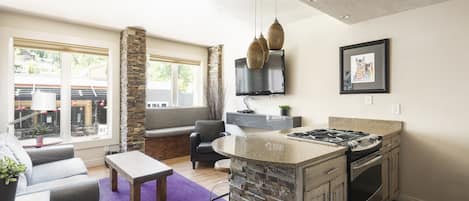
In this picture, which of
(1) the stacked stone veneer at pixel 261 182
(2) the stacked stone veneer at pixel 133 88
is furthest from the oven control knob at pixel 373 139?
(2) the stacked stone veneer at pixel 133 88

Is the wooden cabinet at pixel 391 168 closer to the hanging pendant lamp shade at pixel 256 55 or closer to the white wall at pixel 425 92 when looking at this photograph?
the white wall at pixel 425 92

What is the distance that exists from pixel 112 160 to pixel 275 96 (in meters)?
2.79

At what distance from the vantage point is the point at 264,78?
4.24 metres

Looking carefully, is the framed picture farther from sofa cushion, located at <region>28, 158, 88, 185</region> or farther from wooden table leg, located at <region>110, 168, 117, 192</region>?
sofa cushion, located at <region>28, 158, 88, 185</region>

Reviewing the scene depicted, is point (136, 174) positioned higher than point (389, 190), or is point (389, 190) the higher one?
point (136, 174)

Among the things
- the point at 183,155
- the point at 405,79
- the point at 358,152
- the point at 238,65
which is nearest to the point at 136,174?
the point at 358,152

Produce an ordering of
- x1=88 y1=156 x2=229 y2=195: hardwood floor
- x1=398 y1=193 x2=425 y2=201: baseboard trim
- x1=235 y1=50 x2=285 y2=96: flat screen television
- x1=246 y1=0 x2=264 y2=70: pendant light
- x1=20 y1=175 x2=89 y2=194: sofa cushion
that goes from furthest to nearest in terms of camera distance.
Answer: x1=235 y1=50 x2=285 y2=96: flat screen television
x1=88 y1=156 x2=229 y2=195: hardwood floor
x1=398 y1=193 x2=425 y2=201: baseboard trim
x1=20 y1=175 x2=89 y2=194: sofa cushion
x1=246 y1=0 x2=264 y2=70: pendant light

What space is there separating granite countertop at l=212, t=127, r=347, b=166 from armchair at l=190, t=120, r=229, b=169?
6.65 ft

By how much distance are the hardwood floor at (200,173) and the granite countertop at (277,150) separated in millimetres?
1390

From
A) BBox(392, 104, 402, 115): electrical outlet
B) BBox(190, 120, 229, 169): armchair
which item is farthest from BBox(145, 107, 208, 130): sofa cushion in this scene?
BBox(392, 104, 402, 115): electrical outlet

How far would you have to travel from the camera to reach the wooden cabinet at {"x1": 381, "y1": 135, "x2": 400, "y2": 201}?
2.49m

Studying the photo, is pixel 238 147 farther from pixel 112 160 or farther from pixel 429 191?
pixel 429 191

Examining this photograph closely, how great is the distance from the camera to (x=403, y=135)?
112 inches

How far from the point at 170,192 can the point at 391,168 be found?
2.71m
